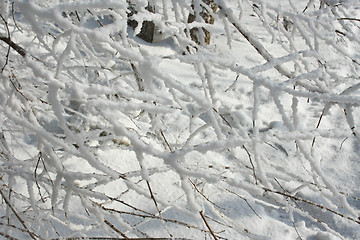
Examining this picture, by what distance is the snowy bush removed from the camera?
71 cm

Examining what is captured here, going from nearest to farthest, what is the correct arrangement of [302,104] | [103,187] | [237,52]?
[103,187], [302,104], [237,52]

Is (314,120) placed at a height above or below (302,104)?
below

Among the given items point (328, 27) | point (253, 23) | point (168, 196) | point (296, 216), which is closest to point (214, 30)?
point (328, 27)

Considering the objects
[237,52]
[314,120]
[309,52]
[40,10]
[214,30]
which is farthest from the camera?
[237,52]

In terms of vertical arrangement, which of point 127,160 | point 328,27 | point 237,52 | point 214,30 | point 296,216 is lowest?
point 296,216

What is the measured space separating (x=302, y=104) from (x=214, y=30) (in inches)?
114

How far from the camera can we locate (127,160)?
99.4 inches

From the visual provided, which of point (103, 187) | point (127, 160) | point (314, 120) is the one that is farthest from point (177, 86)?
point (314, 120)

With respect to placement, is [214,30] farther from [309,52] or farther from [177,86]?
[177,86]

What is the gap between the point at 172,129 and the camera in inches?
124

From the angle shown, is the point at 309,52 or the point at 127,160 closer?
the point at 309,52

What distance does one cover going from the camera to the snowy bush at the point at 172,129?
71 centimetres

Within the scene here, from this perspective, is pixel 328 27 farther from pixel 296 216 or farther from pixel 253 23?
pixel 253 23

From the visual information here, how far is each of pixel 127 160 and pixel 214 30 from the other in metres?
1.49
